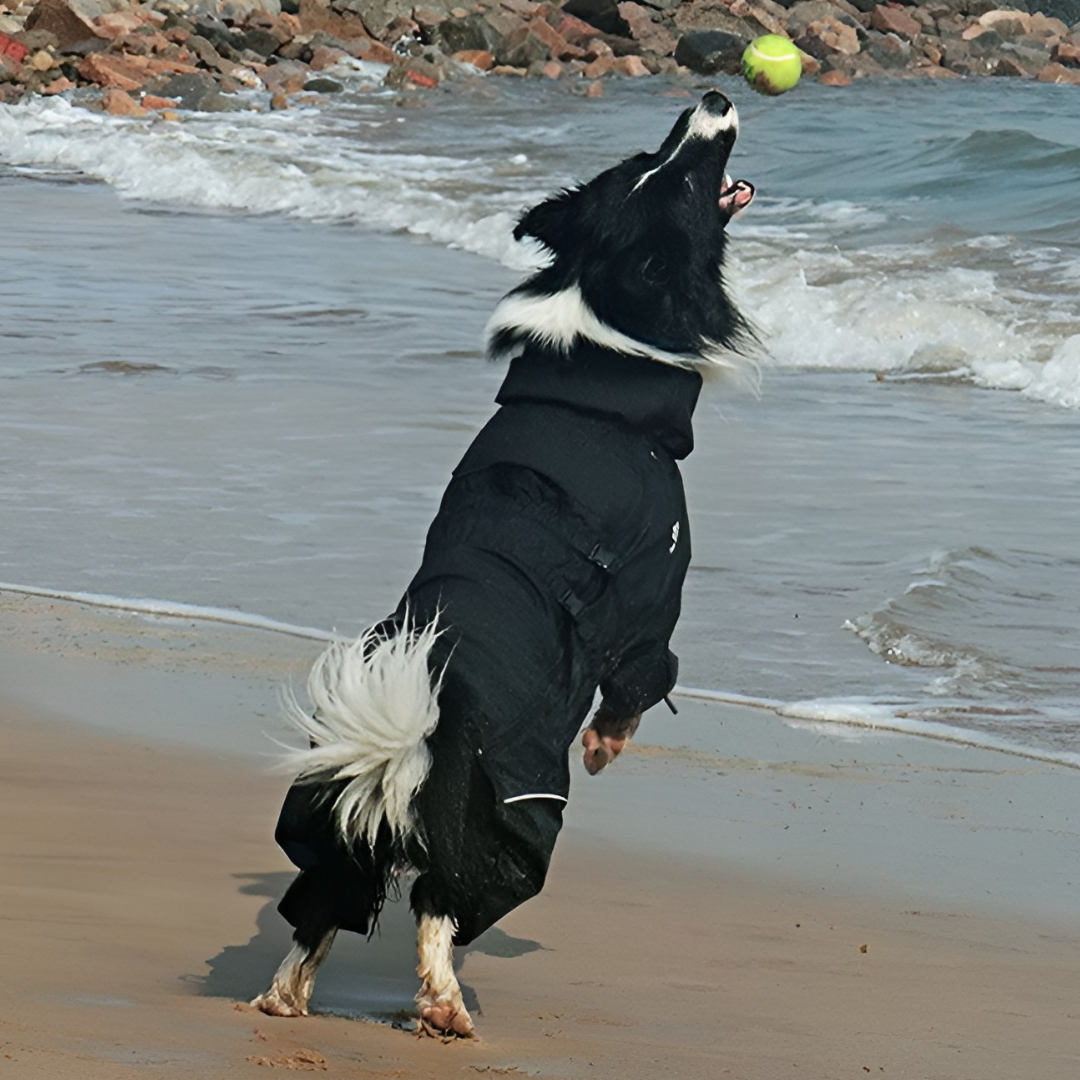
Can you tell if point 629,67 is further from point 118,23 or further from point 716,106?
point 716,106

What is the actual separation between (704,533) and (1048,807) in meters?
2.30

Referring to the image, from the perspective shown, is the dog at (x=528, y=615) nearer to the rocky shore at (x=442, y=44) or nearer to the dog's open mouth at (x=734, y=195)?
the dog's open mouth at (x=734, y=195)

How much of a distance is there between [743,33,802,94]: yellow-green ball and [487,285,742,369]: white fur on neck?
11.9 ft

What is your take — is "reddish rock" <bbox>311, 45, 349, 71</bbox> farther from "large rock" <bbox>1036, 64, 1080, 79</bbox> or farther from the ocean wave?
the ocean wave

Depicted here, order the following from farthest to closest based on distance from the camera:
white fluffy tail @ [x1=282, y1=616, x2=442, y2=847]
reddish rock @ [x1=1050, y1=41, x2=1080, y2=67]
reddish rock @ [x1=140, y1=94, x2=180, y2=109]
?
1. reddish rock @ [x1=1050, y1=41, x2=1080, y2=67]
2. reddish rock @ [x1=140, y1=94, x2=180, y2=109]
3. white fluffy tail @ [x1=282, y1=616, x2=442, y2=847]

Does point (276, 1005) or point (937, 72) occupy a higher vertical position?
point (276, 1005)

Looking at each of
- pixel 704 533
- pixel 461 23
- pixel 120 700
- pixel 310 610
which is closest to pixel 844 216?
pixel 704 533

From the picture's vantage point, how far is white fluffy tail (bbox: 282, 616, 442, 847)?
2686 millimetres

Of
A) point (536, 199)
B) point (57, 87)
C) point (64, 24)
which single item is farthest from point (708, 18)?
point (536, 199)

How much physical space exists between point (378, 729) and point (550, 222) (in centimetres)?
102

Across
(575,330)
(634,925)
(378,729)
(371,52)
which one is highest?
(575,330)

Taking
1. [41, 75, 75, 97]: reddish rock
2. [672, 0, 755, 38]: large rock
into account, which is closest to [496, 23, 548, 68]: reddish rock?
[672, 0, 755, 38]: large rock

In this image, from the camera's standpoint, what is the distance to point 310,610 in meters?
5.41

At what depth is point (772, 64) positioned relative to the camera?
6.73 m
